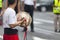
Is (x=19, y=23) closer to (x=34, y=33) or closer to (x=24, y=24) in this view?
(x=24, y=24)

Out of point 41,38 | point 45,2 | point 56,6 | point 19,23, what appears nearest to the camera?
point 19,23

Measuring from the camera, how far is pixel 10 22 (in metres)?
5.38

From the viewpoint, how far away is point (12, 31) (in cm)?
548

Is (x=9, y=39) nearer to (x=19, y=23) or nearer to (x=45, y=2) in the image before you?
(x=19, y=23)

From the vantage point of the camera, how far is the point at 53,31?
12.0m

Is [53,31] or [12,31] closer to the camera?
[12,31]

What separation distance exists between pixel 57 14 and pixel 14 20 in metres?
6.23

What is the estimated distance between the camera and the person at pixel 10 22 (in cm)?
535

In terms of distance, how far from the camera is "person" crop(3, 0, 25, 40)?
535 centimetres

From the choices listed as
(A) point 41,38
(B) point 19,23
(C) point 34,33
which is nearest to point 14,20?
(B) point 19,23

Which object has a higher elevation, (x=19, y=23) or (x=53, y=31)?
(x=19, y=23)

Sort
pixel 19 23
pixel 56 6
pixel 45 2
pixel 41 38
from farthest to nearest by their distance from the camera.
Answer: pixel 45 2 < pixel 56 6 < pixel 41 38 < pixel 19 23

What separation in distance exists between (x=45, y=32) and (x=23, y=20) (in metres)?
6.50

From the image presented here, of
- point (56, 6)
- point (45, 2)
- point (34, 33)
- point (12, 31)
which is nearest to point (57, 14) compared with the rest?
point (56, 6)
